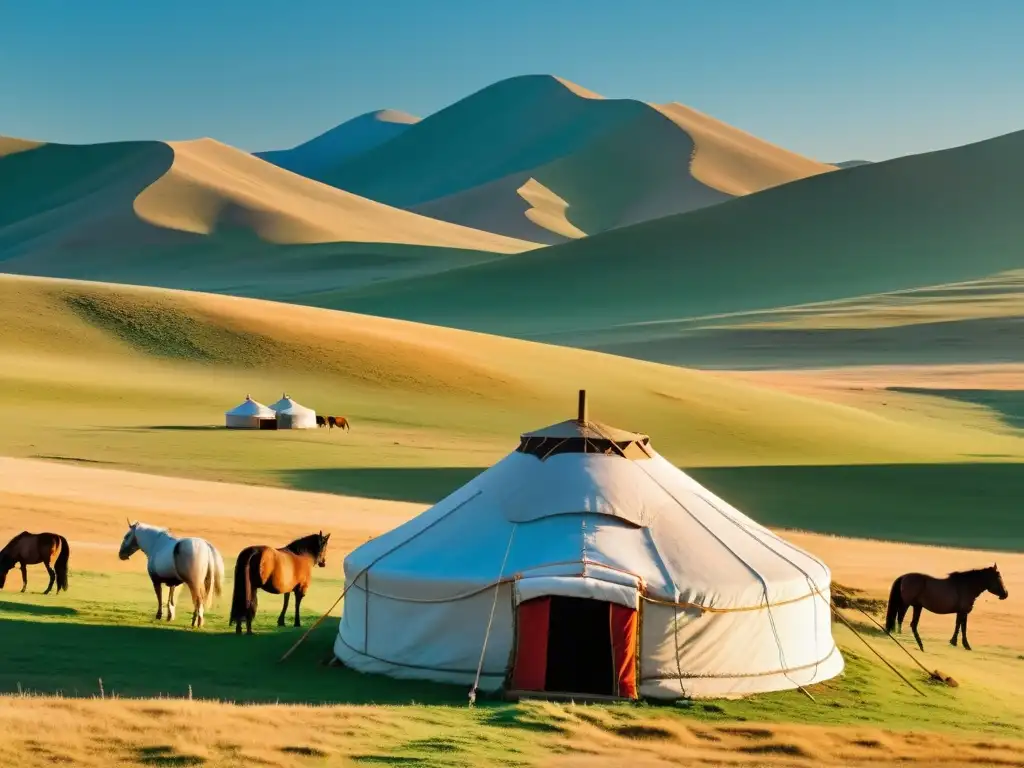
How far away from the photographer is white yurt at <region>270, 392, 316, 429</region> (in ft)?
152

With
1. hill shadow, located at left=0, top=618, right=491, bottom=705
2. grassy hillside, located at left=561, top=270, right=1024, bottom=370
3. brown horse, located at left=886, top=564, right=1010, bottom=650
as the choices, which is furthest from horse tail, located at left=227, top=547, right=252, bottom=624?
grassy hillside, located at left=561, top=270, right=1024, bottom=370

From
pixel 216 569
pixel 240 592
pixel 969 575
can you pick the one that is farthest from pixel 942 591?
pixel 216 569

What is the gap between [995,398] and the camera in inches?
2500

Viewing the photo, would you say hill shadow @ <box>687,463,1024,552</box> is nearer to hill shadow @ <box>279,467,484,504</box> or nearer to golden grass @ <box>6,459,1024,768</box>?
hill shadow @ <box>279,467,484,504</box>

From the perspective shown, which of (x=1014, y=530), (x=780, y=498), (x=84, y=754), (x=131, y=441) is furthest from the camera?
(x=131, y=441)

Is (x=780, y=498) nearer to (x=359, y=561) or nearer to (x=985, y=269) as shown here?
(x=359, y=561)

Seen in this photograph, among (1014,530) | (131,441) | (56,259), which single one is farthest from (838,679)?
(56,259)

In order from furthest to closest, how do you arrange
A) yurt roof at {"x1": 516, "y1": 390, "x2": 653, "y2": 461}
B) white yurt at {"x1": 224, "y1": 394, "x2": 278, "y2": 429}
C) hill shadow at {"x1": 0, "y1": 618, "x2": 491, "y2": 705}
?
white yurt at {"x1": 224, "y1": 394, "x2": 278, "y2": 429}, yurt roof at {"x1": 516, "y1": 390, "x2": 653, "y2": 461}, hill shadow at {"x1": 0, "y1": 618, "x2": 491, "y2": 705}

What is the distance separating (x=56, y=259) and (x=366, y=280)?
158 feet

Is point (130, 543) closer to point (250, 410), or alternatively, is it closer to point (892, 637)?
point (892, 637)

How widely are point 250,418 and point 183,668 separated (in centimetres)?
3116

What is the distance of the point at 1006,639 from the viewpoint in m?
20.3

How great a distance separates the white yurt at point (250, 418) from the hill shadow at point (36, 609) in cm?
2817

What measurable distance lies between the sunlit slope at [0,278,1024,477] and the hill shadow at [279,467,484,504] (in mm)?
1089
